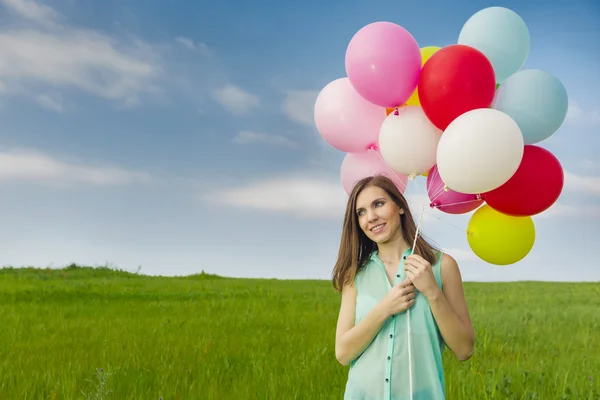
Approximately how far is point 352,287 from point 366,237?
1.03ft

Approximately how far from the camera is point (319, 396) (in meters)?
4.76

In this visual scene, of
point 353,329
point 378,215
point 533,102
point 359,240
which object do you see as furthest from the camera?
point 533,102

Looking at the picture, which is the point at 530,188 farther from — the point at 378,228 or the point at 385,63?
the point at 385,63

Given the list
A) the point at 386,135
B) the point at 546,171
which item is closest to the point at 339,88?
the point at 386,135

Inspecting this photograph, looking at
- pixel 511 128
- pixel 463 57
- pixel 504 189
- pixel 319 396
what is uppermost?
pixel 463 57

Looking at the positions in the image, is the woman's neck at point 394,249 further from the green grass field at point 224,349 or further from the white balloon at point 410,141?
the green grass field at point 224,349

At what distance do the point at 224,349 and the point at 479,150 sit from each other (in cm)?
439

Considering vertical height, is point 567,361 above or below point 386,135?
below

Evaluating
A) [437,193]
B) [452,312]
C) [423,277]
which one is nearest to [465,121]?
[437,193]

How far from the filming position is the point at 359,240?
3.25 metres

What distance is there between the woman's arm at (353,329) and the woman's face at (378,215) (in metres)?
0.36

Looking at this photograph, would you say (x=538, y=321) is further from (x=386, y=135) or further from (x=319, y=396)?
(x=386, y=135)

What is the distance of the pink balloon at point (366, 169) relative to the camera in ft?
12.3

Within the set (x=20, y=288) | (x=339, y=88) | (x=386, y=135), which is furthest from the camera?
(x=20, y=288)
